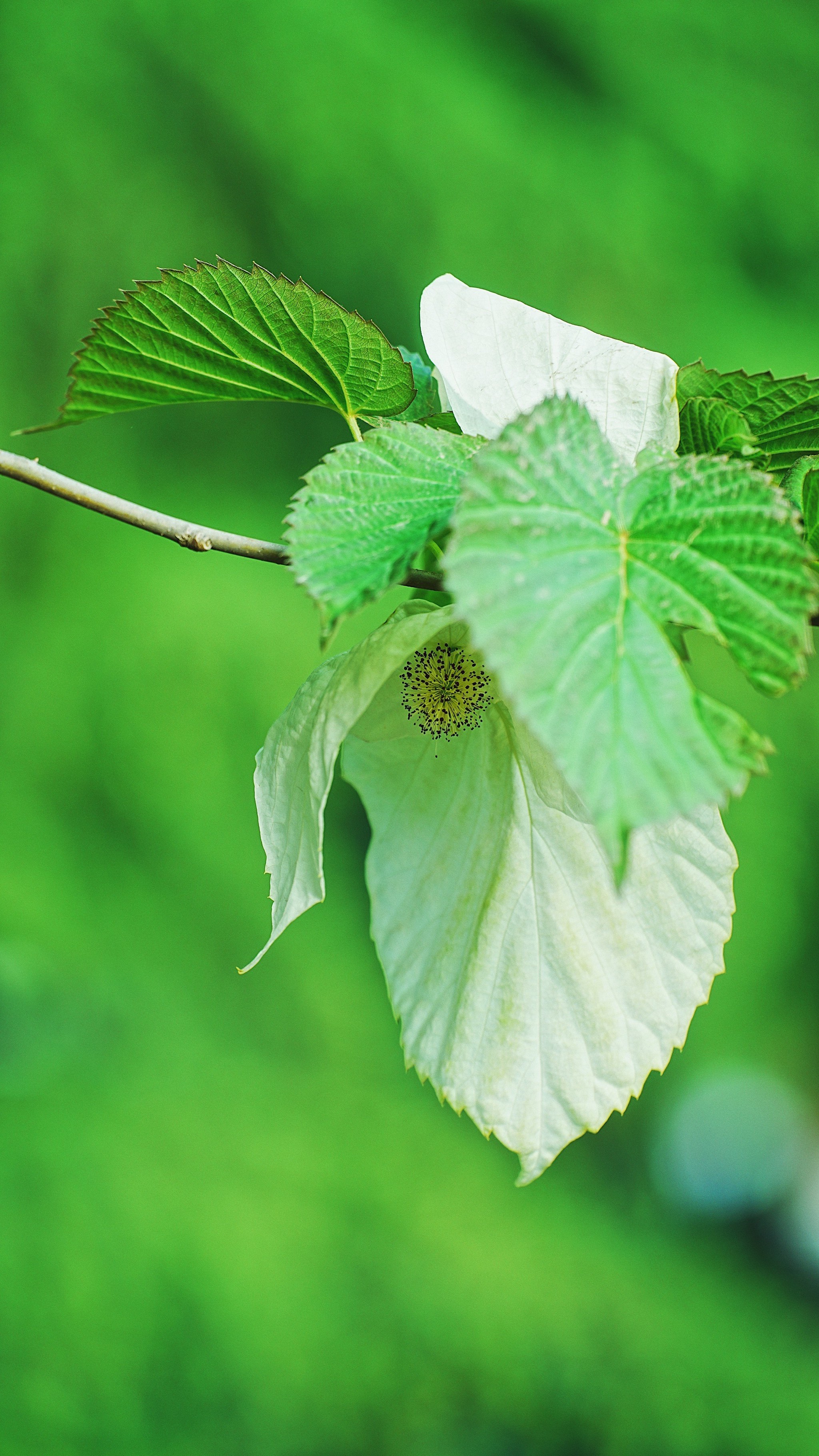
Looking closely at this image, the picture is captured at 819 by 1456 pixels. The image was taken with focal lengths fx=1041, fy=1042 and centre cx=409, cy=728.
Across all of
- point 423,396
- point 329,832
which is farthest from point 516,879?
point 329,832

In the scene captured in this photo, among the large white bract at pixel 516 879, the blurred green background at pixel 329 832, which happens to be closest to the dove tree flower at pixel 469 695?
the large white bract at pixel 516 879

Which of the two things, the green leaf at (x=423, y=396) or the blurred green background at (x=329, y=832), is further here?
the blurred green background at (x=329, y=832)

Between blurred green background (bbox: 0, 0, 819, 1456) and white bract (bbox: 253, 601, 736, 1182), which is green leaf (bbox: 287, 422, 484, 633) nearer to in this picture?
white bract (bbox: 253, 601, 736, 1182)

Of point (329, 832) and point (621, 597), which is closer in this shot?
point (621, 597)

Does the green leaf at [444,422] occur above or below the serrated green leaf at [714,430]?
below

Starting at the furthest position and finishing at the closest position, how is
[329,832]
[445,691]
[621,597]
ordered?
[329,832], [445,691], [621,597]

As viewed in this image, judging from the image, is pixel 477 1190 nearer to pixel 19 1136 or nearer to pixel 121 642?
pixel 19 1136

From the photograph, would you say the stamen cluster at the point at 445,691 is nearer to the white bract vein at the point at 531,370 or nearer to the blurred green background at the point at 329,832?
the white bract vein at the point at 531,370

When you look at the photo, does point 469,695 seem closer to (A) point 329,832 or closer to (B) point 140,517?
(B) point 140,517
